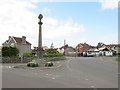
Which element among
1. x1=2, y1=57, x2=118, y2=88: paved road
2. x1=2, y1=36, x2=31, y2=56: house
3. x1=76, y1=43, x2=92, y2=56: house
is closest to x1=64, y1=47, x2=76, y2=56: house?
x1=76, y1=43, x2=92, y2=56: house

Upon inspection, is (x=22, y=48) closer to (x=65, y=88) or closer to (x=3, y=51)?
(x=3, y=51)

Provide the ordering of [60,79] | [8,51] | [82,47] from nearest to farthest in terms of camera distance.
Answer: [60,79]
[8,51]
[82,47]

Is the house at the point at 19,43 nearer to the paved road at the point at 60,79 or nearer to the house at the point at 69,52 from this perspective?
the paved road at the point at 60,79

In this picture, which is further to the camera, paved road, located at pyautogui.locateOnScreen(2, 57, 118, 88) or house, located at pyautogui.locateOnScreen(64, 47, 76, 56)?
house, located at pyautogui.locateOnScreen(64, 47, 76, 56)

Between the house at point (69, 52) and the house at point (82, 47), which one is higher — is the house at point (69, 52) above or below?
below

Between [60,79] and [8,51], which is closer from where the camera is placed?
[60,79]

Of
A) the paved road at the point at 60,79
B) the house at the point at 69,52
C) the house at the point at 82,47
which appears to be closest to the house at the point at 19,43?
the paved road at the point at 60,79

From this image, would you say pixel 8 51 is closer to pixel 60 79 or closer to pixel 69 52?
pixel 60 79

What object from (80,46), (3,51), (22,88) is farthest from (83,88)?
(80,46)

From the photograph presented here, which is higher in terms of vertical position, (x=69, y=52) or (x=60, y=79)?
(x=60, y=79)

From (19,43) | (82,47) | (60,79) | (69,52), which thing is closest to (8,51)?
(19,43)

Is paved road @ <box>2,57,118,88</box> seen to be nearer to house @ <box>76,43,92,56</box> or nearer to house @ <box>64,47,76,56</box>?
house @ <box>76,43,92,56</box>

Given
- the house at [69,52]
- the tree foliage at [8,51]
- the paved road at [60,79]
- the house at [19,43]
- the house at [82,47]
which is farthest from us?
the house at [69,52]

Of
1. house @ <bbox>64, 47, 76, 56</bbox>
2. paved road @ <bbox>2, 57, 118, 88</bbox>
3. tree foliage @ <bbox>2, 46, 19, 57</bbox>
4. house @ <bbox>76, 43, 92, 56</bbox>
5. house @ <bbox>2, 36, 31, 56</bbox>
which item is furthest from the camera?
house @ <bbox>64, 47, 76, 56</bbox>
